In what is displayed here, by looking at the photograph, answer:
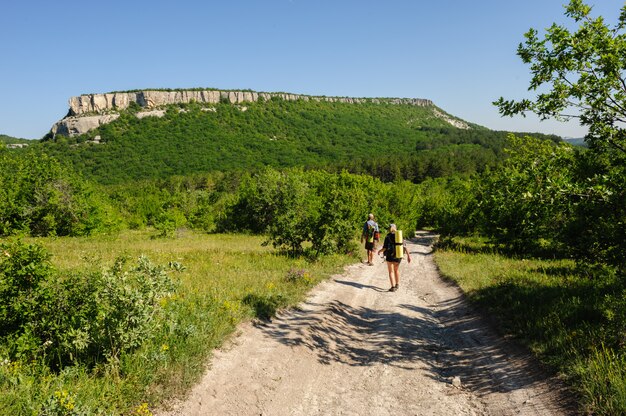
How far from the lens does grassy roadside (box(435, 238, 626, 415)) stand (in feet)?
15.3

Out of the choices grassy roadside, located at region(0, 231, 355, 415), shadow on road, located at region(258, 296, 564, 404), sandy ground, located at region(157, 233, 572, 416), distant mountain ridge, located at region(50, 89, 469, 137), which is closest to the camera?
grassy roadside, located at region(0, 231, 355, 415)

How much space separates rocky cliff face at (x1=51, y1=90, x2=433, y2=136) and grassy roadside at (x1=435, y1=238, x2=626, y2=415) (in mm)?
153704

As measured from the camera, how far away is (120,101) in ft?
527

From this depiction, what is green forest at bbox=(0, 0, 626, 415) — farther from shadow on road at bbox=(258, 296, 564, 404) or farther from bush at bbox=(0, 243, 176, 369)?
shadow on road at bbox=(258, 296, 564, 404)

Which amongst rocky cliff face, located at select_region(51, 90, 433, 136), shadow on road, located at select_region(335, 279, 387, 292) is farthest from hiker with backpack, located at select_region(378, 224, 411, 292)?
rocky cliff face, located at select_region(51, 90, 433, 136)

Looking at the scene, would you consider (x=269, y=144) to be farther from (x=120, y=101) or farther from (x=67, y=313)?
(x=67, y=313)

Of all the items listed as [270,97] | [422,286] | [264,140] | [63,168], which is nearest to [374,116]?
[270,97]

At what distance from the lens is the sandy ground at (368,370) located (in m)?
5.04

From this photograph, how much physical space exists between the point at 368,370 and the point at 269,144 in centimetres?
13410

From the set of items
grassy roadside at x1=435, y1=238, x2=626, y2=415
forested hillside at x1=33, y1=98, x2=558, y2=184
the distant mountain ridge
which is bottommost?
Result: grassy roadside at x1=435, y1=238, x2=626, y2=415

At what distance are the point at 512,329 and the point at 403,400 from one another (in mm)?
3662

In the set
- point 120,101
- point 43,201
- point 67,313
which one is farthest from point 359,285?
point 120,101

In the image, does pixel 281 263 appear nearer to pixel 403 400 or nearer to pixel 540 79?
pixel 403 400

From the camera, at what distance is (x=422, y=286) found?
13.6 m
